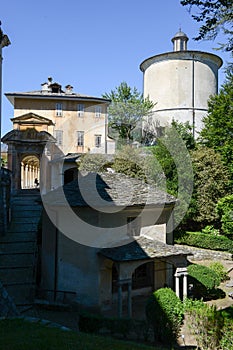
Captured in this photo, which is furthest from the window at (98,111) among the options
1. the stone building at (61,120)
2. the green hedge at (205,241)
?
the green hedge at (205,241)

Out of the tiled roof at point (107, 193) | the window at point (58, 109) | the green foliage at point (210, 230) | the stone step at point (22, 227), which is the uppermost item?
the window at point (58, 109)

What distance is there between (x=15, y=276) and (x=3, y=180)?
7.78 m

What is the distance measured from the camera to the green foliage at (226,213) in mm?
24812

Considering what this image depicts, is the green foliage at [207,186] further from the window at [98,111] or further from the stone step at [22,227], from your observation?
the window at [98,111]

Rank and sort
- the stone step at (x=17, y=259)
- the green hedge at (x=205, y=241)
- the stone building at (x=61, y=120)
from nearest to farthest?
the stone step at (x=17, y=259), the green hedge at (x=205, y=241), the stone building at (x=61, y=120)

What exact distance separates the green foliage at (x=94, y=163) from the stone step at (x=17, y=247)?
8.96m

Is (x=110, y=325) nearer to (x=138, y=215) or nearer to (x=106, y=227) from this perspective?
(x=106, y=227)

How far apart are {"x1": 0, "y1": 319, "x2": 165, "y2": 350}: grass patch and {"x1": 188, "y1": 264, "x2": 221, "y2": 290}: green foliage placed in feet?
32.9

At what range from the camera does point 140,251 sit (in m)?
16.1

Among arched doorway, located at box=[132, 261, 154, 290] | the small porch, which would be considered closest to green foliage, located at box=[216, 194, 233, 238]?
the small porch

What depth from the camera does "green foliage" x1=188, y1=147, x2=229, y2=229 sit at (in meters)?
26.6

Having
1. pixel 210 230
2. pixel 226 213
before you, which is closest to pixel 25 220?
pixel 210 230

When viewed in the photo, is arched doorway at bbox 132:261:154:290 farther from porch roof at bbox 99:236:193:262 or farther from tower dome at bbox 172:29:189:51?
tower dome at bbox 172:29:189:51

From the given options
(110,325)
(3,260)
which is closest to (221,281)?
(110,325)
